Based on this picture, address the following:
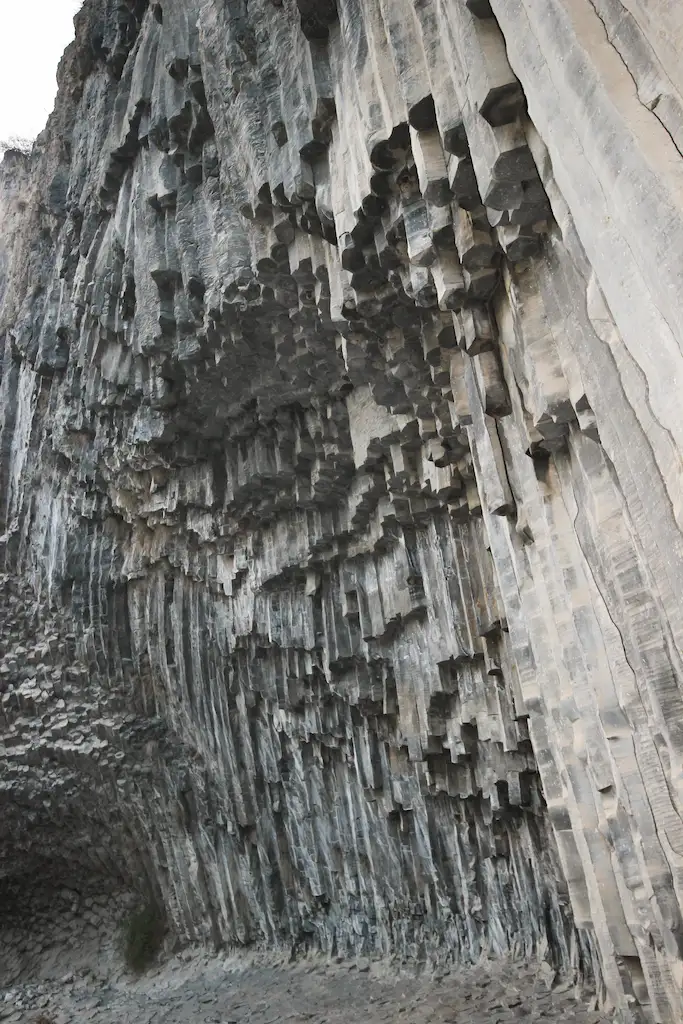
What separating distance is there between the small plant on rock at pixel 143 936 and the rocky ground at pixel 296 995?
28cm

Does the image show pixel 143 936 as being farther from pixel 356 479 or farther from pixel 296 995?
pixel 356 479

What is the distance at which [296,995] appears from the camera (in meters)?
9.02

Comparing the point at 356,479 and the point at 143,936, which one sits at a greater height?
the point at 356,479

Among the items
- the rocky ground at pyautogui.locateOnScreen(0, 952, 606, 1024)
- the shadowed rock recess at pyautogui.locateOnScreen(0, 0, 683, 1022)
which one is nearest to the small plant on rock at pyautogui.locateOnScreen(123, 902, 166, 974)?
the rocky ground at pyautogui.locateOnScreen(0, 952, 606, 1024)

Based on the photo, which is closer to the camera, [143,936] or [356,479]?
[356,479]

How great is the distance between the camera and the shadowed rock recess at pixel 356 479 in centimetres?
307

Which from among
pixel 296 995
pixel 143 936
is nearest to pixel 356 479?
pixel 296 995

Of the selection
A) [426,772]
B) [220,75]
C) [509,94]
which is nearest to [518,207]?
[509,94]

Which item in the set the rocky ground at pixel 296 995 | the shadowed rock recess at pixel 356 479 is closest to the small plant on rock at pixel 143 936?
the rocky ground at pixel 296 995

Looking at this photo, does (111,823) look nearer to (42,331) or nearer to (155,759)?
(155,759)

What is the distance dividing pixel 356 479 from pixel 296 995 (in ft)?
19.3

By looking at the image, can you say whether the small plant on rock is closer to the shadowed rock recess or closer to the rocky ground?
the rocky ground

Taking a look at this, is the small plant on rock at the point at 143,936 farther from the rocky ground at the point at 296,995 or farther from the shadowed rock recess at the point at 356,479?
the shadowed rock recess at the point at 356,479

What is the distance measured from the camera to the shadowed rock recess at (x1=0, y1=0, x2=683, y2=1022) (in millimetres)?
3074
